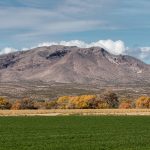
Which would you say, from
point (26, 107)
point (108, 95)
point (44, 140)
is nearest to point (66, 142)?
point (44, 140)

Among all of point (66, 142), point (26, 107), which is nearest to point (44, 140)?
point (66, 142)

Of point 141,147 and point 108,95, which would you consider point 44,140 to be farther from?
point 108,95

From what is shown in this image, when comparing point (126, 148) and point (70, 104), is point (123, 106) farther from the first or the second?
point (126, 148)

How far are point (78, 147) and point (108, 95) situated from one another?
401 feet

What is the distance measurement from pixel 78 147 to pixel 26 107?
112m

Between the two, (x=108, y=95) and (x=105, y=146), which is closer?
(x=105, y=146)

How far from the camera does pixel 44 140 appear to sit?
3912 cm

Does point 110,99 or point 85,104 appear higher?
point 110,99

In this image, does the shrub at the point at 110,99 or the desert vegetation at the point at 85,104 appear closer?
the desert vegetation at the point at 85,104

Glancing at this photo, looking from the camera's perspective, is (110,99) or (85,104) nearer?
(85,104)

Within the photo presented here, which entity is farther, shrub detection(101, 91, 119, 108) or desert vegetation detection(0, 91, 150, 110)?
shrub detection(101, 91, 119, 108)

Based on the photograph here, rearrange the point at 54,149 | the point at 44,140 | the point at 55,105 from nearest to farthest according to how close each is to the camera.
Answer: the point at 54,149 → the point at 44,140 → the point at 55,105

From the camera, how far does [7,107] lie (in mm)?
147125

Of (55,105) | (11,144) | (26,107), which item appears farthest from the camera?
(55,105)
